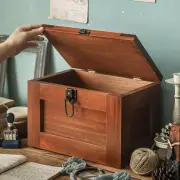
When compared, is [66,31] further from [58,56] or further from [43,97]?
[58,56]

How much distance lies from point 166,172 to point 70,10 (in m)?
0.80

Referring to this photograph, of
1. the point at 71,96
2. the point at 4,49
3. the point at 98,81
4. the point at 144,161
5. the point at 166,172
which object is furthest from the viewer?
the point at 98,81

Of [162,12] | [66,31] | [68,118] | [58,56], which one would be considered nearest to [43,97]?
[68,118]

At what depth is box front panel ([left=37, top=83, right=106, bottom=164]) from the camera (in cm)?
149

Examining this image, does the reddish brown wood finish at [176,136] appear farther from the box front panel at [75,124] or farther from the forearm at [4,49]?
the forearm at [4,49]

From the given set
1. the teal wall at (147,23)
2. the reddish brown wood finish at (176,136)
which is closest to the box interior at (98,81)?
the teal wall at (147,23)

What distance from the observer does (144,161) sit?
4.62 feet

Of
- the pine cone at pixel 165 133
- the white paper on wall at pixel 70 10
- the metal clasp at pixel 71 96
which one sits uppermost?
the white paper on wall at pixel 70 10

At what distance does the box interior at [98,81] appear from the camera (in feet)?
5.48

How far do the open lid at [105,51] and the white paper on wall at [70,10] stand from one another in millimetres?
171

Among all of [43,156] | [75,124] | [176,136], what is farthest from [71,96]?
[176,136]

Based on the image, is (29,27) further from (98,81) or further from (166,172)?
(166,172)

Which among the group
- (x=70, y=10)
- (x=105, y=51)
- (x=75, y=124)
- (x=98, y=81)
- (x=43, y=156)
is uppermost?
(x=70, y=10)

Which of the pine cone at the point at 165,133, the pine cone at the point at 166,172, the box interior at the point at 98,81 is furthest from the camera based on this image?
the box interior at the point at 98,81
